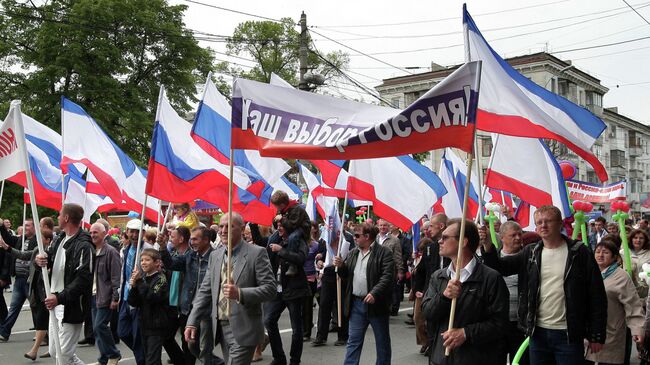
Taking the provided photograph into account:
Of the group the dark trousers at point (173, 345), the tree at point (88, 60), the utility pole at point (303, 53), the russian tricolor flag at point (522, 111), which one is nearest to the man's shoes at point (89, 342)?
the dark trousers at point (173, 345)

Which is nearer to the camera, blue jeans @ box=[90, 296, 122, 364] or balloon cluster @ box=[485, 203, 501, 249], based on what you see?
balloon cluster @ box=[485, 203, 501, 249]

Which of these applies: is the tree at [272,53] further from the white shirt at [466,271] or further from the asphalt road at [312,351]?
the white shirt at [466,271]

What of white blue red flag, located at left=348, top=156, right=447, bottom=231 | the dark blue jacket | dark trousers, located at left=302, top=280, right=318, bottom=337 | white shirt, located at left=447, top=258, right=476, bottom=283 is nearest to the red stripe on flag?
white shirt, located at left=447, top=258, right=476, bottom=283

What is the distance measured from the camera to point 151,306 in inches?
287

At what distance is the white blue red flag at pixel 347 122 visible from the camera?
508 cm

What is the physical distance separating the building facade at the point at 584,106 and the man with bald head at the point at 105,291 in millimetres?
35336

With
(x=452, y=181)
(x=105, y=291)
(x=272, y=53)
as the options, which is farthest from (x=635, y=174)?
(x=105, y=291)

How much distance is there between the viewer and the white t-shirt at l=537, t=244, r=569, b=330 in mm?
5355

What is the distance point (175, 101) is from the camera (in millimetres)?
33094

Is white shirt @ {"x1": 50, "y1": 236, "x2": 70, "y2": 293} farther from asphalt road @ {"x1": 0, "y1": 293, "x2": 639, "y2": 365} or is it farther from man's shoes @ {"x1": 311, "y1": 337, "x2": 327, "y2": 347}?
man's shoes @ {"x1": 311, "y1": 337, "x2": 327, "y2": 347}

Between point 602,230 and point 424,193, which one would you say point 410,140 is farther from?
point 602,230

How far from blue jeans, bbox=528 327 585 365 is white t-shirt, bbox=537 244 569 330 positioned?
0.06m

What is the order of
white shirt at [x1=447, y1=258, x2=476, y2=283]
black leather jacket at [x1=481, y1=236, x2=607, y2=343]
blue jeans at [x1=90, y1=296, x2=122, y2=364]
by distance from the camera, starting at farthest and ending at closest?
1. blue jeans at [x1=90, y1=296, x2=122, y2=364]
2. black leather jacket at [x1=481, y1=236, x2=607, y2=343]
3. white shirt at [x1=447, y1=258, x2=476, y2=283]

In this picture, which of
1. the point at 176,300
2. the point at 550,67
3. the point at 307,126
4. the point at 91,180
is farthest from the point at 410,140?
the point at 550,67
